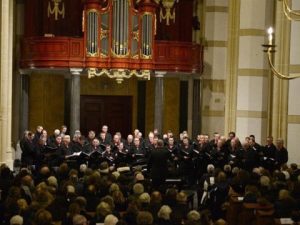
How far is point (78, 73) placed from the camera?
20734 mm

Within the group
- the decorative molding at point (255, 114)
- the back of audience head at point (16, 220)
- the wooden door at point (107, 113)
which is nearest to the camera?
the back of audience head at point (16, 220)

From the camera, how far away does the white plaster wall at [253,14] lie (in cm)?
1978

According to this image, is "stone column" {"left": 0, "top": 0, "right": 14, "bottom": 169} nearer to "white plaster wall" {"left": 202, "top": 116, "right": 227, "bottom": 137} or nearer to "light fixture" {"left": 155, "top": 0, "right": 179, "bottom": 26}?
"light fixture" {"left": 155, "top": 0, "right": 179, "bottom": 26}

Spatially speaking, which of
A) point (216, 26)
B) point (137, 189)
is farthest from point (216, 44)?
point (137, 189)

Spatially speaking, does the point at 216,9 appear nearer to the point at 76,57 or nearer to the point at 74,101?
the point at 76,57

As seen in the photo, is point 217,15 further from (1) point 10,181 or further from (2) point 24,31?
(1) point 10,181

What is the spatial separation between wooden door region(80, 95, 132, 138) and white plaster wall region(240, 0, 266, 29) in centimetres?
582

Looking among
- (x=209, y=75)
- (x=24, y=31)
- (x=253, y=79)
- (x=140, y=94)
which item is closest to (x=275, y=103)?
(x=253, y=79)

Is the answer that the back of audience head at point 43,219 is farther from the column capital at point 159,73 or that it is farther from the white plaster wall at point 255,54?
the column capital at point 159,73

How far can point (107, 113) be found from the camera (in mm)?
23719

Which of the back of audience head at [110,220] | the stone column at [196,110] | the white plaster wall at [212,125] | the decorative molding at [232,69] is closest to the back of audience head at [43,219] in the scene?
the back of audience head at [110,220]

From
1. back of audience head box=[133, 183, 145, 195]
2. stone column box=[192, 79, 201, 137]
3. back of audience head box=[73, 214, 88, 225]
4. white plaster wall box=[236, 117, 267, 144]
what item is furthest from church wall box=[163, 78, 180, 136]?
back of audience head box=[73, 214, 88, 225]

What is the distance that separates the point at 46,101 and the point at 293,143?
9.57m

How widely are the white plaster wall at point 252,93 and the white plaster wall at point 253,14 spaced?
164 centimetres
